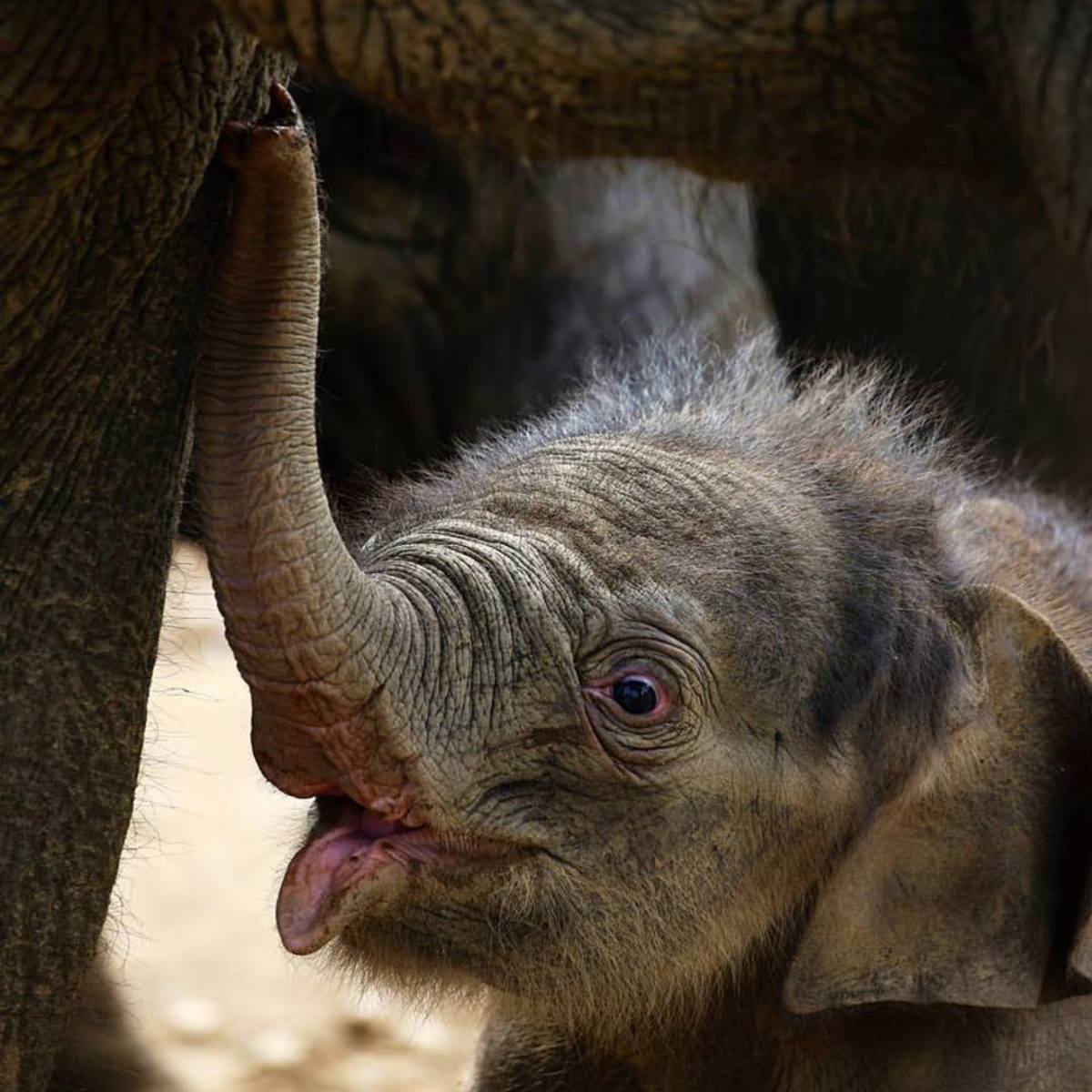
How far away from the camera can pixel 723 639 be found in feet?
9.16

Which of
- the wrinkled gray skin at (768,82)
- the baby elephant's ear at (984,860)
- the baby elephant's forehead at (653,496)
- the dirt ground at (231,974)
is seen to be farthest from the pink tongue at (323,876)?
the dirt ground at (231,974)

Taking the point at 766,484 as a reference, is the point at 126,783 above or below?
below

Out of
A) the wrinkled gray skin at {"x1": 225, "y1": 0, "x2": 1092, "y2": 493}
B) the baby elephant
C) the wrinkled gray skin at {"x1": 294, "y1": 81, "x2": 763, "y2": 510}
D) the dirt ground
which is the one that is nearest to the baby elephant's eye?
the baby elephant

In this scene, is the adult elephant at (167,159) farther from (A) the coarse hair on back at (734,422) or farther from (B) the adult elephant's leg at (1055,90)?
(A) the coarse hair on back at (734,422)

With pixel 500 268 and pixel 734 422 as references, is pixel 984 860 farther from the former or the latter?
pixel 500 268

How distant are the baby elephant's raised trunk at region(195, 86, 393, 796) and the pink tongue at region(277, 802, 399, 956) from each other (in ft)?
0.70

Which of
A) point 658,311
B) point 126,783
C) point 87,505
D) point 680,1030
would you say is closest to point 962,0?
point 87,505

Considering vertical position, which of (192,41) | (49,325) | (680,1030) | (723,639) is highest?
(192,41)

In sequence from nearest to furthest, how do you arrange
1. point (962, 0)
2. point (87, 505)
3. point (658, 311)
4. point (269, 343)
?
point (962, 0) → point (269, 343) → point (87, 505) → point (658, 311)

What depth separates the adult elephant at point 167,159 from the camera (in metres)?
1.99

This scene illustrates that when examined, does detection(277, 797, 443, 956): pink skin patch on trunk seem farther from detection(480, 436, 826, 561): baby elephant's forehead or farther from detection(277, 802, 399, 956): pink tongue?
detection(480, 436, 826, 561): baby elephant's forehead

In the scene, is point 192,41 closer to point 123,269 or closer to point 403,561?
point 123,269

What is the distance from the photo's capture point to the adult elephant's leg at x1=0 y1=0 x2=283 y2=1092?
7.20 ft

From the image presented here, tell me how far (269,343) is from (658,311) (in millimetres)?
2754
